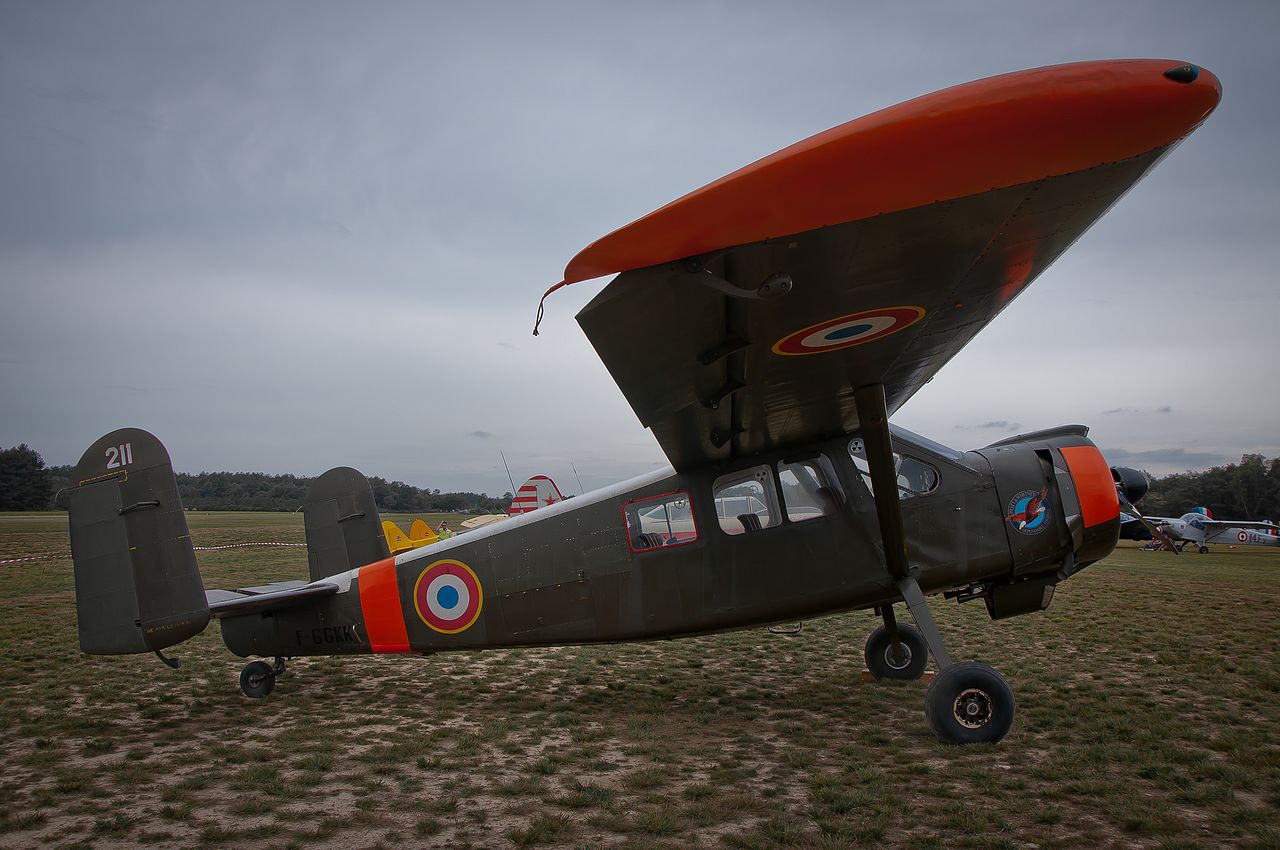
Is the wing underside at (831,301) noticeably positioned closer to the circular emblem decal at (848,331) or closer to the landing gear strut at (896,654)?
the circular emblem decal at (848,331)

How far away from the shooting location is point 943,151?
2.27 meters

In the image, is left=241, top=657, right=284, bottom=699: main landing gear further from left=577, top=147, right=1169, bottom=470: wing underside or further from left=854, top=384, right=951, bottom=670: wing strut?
left=854, top=384, right=951, bottom=670: wing strut

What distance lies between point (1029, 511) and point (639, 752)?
362 cm

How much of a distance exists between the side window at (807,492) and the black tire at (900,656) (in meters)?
2.01

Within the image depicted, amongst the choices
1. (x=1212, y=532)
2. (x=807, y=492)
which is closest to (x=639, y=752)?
(x=807, y=492)

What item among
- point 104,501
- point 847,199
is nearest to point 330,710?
point 104,501

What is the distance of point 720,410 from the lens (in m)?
4.91

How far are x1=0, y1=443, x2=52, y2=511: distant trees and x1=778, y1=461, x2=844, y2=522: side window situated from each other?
94920 mm

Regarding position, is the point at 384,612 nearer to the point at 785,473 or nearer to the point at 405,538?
the point at 785,473

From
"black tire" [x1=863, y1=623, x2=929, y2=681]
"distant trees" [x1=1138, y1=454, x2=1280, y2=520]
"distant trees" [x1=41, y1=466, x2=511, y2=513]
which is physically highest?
"distant trees" [x1=41, y1=466, x2=511, y2=513]

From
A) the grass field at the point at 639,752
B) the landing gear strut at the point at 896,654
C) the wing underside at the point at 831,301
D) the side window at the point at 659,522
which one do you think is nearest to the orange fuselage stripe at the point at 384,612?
the grass field at the point at 639,752

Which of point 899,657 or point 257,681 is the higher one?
point 257,681

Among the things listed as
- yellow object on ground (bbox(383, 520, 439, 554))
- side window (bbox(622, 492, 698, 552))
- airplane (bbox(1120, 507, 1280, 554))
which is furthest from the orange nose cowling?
airplane (bbox(1120, 507, 1280, 554))

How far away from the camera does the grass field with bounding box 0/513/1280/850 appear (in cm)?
358
